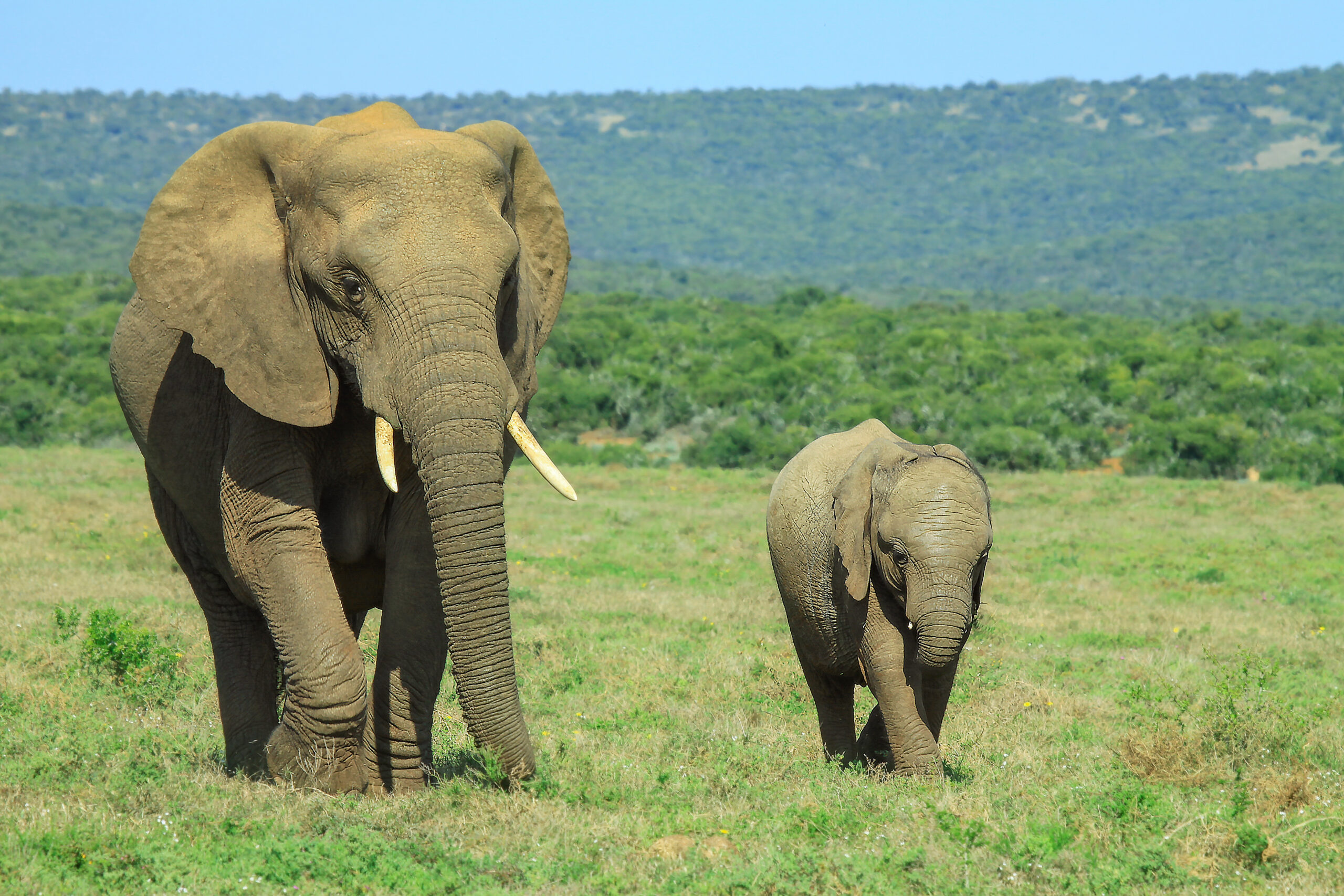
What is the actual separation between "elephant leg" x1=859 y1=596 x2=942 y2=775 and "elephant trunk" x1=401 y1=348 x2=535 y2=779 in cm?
225

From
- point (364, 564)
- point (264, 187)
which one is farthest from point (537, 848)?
point (264, 187)

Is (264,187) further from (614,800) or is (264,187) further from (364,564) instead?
(614,800)

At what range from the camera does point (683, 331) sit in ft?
167

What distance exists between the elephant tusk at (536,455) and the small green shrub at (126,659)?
4145mm

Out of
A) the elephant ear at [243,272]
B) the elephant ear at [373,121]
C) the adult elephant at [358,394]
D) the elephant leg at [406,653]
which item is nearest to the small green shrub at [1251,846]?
the adult elephant at [358,394]

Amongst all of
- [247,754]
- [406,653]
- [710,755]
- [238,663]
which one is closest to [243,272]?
[406,653]

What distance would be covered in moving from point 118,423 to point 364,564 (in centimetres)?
2733

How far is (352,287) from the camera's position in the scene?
5344mm

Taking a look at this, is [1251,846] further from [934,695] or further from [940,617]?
[934,695]

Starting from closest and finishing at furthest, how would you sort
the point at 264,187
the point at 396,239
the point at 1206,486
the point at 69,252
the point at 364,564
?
the point at 396,239, the point at 264,187, the point at 364,564, the point at 1206,486, the point at 69,252

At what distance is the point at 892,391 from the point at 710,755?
104 feet

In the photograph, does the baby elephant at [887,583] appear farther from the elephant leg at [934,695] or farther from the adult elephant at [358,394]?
the adult elephant at [358,394]

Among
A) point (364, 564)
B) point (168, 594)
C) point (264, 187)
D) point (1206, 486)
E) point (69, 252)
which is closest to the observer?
point (264, 187)

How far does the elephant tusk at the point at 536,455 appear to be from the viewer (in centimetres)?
540
